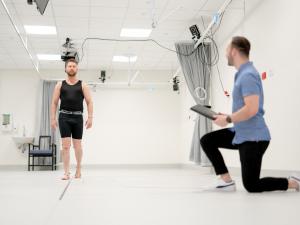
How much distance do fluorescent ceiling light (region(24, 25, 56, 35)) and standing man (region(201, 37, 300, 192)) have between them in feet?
16.6

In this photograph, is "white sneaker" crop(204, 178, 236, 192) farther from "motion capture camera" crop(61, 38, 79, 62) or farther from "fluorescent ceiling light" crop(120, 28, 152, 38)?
"motion capture camera" crop(61, 38, 79, 62)

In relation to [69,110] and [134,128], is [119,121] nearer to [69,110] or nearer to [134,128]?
[134,128]

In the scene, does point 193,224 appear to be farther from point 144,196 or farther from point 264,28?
point 264,28

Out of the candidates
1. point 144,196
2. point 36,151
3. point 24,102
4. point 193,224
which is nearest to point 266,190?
point 144,196

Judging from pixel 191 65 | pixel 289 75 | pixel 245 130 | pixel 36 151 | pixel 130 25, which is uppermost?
pixel 130 25

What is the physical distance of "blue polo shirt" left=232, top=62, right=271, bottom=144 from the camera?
2533 mm

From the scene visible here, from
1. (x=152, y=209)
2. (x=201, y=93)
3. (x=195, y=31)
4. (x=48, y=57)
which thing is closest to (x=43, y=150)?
(x=48, y=57)

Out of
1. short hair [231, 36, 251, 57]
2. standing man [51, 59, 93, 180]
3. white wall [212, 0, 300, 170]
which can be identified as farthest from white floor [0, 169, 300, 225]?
standing man [51, 59, 93, 180]

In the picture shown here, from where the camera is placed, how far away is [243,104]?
8.73ft

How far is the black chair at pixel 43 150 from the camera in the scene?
939 cm

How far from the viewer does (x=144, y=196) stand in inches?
99.0

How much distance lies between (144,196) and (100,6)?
424 cm

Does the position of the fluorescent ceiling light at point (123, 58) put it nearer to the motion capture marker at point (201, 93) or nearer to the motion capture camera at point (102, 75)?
the motion capture camera at point (102, 75)

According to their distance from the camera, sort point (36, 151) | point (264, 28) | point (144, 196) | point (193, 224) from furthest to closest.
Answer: point (36, 151) < point (264, 28) < point (144, 196) < point (193, 224)
